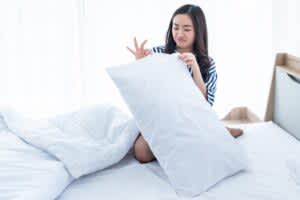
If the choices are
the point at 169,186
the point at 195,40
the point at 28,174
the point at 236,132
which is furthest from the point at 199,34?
the point at 28,174

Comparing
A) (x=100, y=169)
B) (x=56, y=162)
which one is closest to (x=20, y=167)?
(x=56, y=162)

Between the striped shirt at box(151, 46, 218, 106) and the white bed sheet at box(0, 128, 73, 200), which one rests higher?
the striped shirt at box(151, 46, 218, 106)

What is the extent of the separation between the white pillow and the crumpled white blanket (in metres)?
0.15

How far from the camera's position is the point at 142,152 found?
1.34 meters

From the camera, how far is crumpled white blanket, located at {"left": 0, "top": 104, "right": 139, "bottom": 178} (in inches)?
47.4

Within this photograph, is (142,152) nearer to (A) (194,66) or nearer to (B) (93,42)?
(A) (194,66)

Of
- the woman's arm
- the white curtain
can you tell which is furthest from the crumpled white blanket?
the white curtain

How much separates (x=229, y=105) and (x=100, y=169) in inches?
50.4

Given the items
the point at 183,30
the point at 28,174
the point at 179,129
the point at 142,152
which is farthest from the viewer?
the point at 183,30

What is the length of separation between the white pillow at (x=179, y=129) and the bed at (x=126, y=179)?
4 cm

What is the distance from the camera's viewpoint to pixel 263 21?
2195 millimetres

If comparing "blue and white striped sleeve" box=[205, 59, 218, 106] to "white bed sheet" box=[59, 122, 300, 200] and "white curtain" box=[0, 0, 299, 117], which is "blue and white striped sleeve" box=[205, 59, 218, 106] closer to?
"white bed sheet" box=[59, 122, 300, 200]

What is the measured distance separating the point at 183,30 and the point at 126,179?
691mm

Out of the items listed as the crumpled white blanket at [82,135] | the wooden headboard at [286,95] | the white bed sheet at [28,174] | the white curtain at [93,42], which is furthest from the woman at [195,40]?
the white bed sheet at [28,174]
